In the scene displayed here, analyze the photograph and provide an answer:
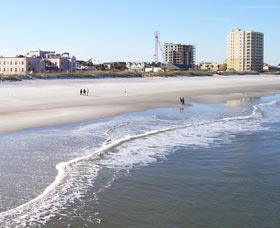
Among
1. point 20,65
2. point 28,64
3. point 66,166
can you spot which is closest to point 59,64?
point 28,64

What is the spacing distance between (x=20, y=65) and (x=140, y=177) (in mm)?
96161

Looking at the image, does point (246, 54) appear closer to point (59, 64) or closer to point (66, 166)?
point (59, 64)

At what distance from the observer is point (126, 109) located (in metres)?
29.7

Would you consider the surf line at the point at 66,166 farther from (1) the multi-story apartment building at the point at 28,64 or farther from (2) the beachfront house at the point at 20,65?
(2) the beachfront house at the point at 20,65

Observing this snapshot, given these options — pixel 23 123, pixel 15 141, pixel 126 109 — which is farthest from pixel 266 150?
pixel 126 109

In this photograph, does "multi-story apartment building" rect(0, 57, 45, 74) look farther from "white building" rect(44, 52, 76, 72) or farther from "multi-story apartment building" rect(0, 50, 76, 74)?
"white building" rect(44, 52, 76, 72)

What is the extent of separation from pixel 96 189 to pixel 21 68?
317ft

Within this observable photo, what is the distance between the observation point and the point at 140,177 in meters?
11.0

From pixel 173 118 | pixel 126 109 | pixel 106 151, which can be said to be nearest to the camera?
pixel 106 151

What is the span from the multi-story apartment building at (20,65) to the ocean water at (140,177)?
85893 millimetres

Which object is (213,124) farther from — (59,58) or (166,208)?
(59,58)

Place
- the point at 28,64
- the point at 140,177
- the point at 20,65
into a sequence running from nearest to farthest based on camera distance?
the point at 140,177 < the point at 20,65 < the point at 28,64

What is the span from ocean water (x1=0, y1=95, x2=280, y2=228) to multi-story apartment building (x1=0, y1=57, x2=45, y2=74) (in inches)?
3382

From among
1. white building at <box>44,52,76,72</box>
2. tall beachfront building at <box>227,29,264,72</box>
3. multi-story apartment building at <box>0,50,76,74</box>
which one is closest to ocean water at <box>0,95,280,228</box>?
multi-story apartment building at <box>0,50,76,74</box>
